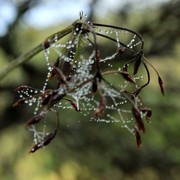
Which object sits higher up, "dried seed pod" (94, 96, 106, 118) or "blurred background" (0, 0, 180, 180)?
"dried seed pod" (94, 96, 106, 118)

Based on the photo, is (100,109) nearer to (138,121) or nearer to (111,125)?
(138,121)

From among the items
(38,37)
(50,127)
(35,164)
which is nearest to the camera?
(50,127)

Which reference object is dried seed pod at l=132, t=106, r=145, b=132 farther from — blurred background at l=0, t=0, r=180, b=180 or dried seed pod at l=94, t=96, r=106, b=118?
blurred background at l=0, t=0, r=180, b=180

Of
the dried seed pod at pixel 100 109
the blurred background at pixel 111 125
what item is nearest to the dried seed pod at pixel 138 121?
the dried seed pod at pixel 100 109

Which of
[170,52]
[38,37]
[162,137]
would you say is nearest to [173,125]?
[162,137]

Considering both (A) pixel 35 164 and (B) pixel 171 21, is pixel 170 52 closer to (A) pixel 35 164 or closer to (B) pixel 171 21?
(B) pixel 171 21

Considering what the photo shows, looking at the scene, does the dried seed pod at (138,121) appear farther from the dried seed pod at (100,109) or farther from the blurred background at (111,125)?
Result: the blurred background at (111,125)

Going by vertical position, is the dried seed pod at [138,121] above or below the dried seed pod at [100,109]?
below

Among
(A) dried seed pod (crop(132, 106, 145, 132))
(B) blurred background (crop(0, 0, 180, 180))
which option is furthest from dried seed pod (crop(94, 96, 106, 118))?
(B) blurred background (crop(0, 0, 180, 180))
